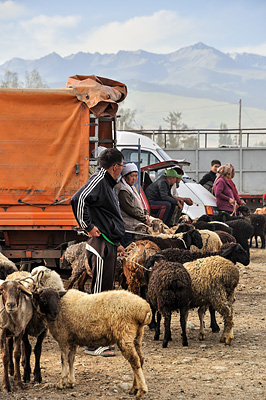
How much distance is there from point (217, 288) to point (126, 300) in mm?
2060

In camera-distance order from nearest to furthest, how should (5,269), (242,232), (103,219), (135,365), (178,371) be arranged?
(135,365) < (178,371) < (103,219) < (5,269) < (242,232)

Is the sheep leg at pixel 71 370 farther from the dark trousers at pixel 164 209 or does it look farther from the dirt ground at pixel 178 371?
the dark trousers at pixel 164 209

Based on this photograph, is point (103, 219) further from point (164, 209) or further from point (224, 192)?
point (224, 192)

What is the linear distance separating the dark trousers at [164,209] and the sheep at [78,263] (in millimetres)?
3604

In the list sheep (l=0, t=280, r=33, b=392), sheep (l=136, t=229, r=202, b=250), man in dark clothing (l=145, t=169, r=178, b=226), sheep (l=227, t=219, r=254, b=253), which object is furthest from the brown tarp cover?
sheep (l=227, t=219, r=254, b=253)

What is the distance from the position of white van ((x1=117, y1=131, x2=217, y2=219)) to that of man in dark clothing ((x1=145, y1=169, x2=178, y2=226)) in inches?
138

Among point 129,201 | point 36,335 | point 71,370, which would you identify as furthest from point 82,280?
point 71,370

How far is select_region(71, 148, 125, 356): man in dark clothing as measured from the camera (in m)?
6.35

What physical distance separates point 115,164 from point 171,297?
1.64 m

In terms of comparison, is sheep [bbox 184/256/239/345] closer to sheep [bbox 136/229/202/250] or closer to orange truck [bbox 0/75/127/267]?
sheep [bbox 136/229/202/250]

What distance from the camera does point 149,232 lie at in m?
9.39

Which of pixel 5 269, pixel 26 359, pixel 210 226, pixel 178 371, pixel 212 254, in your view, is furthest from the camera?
pixel 210 226

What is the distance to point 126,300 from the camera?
5238 mm

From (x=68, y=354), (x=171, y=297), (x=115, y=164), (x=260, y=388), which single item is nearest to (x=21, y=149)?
(x=115, y=164)
